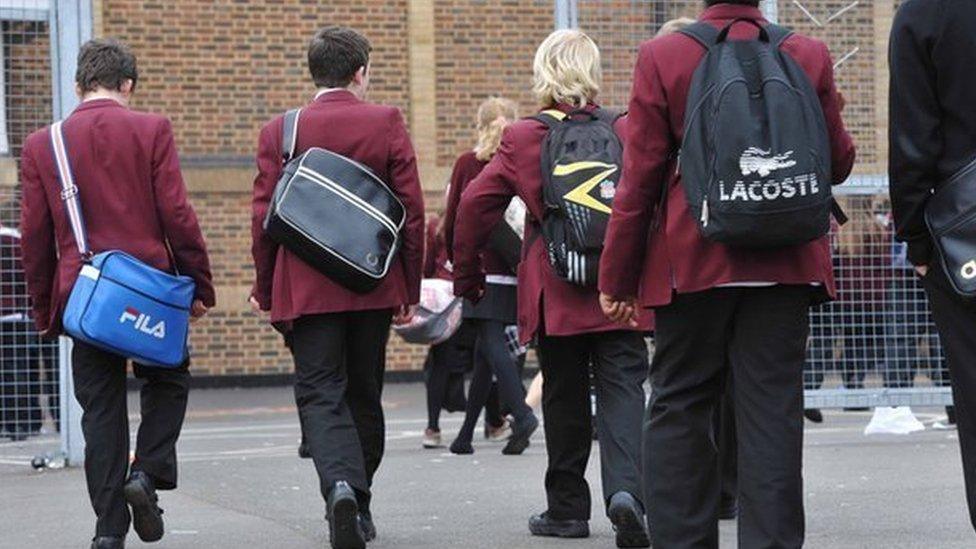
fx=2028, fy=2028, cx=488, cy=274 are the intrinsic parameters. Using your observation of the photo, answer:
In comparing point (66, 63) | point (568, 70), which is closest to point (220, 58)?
point (66, 63)

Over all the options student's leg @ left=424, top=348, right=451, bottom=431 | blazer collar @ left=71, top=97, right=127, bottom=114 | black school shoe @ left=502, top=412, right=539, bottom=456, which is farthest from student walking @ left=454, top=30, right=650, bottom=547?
student's leg @ left=424, top=348, right=451, bottom=431

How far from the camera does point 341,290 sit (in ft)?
24.9

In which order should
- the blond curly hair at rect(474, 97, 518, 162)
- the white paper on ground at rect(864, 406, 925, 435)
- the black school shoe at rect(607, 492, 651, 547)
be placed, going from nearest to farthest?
1. the black school shoe at rect(607, 492, 651, 547)
2. the blond curly hair at rect(474, 97, 518, 162)
3. the white paper on ground at rect(864, 406, 925, 435)

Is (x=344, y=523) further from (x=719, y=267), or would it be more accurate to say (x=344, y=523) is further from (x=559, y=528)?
(x=719, y=267)

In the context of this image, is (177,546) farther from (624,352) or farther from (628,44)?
(628,44)

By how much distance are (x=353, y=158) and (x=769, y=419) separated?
2634 millimetres

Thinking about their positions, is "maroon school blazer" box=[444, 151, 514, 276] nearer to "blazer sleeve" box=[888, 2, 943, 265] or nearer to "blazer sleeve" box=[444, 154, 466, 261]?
"blazer sleeve" box=[444, 154, 466, 261]

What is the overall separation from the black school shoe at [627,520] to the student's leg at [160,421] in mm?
1719

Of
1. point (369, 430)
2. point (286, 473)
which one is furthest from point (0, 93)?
point (369, 430)

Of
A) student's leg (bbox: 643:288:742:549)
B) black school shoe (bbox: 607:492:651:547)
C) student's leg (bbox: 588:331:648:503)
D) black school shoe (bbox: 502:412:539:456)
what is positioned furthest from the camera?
black school shoe (bbox: 502:412:539:456)

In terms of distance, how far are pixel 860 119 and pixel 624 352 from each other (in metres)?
5.09

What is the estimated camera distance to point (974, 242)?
5.25 metres

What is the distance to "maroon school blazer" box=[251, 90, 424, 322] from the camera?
7.69 metres

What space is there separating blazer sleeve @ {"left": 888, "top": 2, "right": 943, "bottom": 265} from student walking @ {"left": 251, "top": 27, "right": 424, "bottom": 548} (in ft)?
8.74
